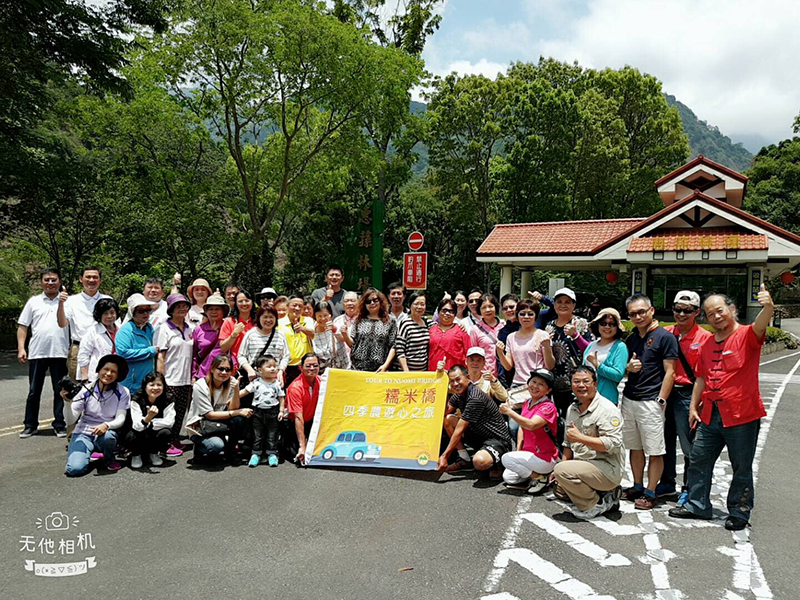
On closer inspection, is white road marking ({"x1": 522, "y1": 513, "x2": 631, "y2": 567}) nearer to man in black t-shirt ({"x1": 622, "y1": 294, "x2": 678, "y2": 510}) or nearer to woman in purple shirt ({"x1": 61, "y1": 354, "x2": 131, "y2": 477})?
man in black t-shirt ({"x1": 622, "y1": 294, "x2": 678, "y2": 510})

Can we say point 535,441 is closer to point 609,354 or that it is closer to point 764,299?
point 609,354

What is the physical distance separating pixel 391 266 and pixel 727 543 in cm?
2721

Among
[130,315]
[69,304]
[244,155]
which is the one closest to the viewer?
[130,315]

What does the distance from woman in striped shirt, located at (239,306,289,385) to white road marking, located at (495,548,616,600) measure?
312cm

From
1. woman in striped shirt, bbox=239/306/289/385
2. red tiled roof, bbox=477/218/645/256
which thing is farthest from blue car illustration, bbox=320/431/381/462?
red tiled roof, bbox=477/218/645/256

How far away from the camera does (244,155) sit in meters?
18.8

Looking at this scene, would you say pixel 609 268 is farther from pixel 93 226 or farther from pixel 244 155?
pixel 93 226

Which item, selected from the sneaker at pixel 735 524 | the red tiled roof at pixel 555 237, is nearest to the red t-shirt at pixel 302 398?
the sneaker at pixel 735 524

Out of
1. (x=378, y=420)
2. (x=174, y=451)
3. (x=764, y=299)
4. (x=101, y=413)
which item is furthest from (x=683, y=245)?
(x=101, y=413)

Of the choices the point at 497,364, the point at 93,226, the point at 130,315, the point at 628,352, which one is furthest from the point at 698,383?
the point at 93,226

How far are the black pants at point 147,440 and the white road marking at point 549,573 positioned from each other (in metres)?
3.64

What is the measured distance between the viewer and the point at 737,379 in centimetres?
428

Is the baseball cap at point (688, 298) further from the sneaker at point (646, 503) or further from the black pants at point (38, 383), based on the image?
the black pants at point (38, 383)

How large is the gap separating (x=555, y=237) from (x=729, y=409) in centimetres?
1690
